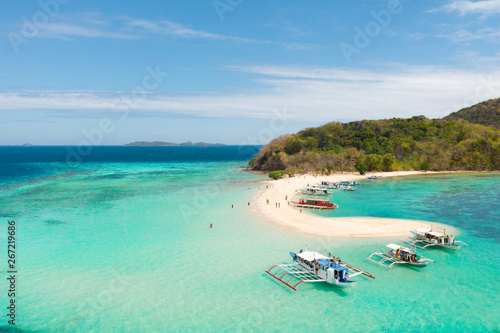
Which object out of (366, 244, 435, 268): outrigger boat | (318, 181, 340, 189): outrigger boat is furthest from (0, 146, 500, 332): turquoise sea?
(318, 181, 340, 189): outrigger boat

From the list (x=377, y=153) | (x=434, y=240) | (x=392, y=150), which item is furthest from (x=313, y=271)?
(x=392, y=150)

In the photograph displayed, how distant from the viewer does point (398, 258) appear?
78.9 ft

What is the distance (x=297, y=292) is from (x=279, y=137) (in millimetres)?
81799

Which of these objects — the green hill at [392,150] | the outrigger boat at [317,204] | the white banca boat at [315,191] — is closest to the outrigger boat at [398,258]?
the outrigger boat at [317,204]

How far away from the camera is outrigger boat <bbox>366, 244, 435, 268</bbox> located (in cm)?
2350

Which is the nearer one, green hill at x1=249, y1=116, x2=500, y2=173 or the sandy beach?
the sandy beach

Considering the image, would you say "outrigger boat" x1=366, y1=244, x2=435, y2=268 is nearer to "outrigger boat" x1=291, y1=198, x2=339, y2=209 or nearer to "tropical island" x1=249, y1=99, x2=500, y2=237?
"outrigger boat" x1=291, y1=198, x2=339, y2=209

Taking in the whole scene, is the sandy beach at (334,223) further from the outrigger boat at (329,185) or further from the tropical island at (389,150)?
the tropical island at (389,150)

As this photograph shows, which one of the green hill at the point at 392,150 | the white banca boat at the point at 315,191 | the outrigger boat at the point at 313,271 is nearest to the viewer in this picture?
the outrigger boat at the point at 313,271

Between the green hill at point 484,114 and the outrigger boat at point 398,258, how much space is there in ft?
417

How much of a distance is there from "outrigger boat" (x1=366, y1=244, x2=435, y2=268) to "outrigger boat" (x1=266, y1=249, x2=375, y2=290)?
288 cm

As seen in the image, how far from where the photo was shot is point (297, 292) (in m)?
20.5

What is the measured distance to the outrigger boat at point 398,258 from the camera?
23.5 metres

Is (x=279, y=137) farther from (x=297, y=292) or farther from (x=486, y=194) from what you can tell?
(x=297, y=292)
